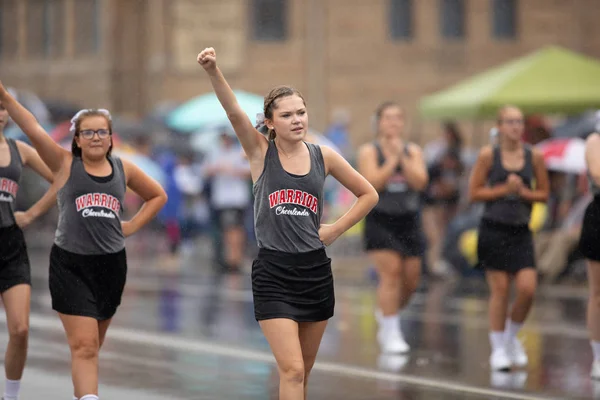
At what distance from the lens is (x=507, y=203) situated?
10430 mm

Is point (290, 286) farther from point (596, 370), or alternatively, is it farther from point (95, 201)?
point (596, 370)

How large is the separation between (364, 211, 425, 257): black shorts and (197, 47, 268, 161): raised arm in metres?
4.38

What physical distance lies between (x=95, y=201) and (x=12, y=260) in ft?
3.27

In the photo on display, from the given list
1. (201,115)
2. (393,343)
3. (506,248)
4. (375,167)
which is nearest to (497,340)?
(506,248)

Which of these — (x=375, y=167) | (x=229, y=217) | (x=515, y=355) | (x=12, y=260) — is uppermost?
(x=229, y=217)

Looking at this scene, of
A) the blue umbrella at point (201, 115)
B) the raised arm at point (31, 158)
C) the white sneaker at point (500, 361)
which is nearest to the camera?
the raised arm at point (31, 158)

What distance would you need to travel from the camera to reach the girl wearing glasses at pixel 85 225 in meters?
7.60

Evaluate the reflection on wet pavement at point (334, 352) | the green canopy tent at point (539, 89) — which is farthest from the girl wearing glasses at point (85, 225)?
the green canopy tent at point (539, 89)

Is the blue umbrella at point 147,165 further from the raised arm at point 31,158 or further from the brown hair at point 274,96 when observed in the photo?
the brown hair at point 274,96

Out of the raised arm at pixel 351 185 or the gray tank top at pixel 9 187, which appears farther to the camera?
the gray tank top at pixel 9 187

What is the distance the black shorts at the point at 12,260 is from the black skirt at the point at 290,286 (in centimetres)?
210

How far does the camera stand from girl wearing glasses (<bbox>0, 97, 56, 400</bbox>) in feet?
27.2

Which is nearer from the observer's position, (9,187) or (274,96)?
(274,96)

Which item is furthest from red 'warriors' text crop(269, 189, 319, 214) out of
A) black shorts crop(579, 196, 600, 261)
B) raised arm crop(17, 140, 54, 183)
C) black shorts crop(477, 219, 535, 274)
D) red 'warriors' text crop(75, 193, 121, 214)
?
black shorts crop(477, 219, 535, 274)
